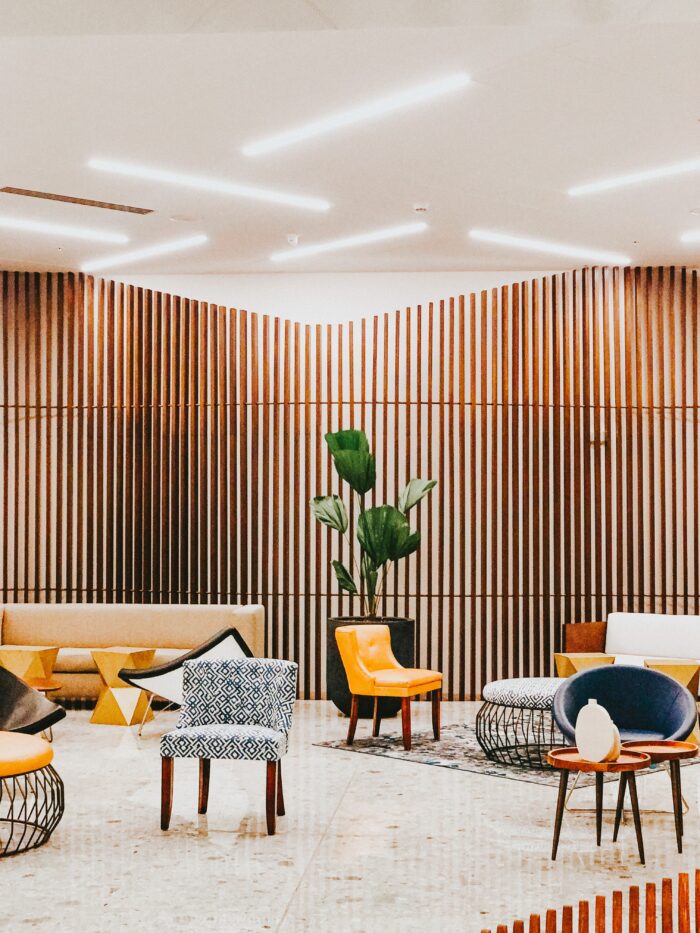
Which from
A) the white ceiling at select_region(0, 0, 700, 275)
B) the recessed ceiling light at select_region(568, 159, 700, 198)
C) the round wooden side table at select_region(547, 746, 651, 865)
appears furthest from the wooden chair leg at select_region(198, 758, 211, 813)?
the recessed ceiling light at select_region(568, 159, 700, 198)

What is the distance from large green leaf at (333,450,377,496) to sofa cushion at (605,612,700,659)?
7.50 ft

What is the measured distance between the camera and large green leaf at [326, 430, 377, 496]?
865 cm

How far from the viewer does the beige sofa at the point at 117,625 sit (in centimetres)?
897

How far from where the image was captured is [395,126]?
20.4ft

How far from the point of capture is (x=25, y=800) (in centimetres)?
501

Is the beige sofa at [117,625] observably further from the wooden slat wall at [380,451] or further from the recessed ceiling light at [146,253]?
the recessed ceiling light at [146,253]

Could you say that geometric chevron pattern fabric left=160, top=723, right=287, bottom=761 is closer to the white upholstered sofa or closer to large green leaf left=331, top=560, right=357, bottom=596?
large green leaf left=331, top=560, right=357, bottom=596

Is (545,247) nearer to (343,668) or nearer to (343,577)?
(343,577)

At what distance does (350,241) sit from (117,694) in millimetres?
3950

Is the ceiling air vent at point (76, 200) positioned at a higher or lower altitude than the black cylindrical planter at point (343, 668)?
higher

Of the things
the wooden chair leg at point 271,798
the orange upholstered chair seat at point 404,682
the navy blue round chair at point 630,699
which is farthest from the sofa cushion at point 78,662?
the navy blue round chair at point 630,699

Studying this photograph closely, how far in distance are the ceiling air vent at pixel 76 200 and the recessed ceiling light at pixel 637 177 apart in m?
3.09

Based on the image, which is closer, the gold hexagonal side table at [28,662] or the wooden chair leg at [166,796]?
the wooden chair leg at [166,796]

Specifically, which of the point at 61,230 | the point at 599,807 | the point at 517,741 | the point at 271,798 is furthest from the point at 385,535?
the point at 599,807
